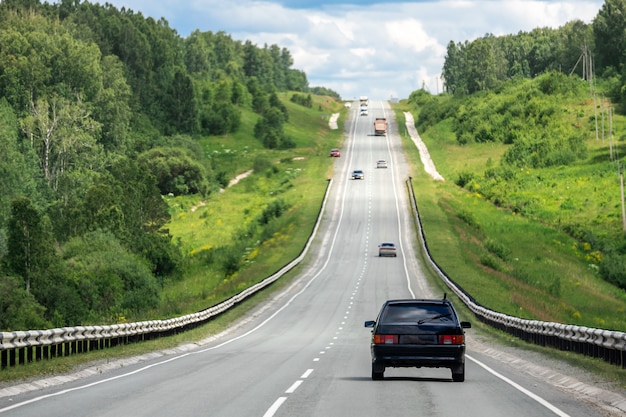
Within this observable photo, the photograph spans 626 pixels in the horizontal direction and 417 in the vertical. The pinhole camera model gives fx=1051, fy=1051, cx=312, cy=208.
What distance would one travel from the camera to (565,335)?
1199 inches

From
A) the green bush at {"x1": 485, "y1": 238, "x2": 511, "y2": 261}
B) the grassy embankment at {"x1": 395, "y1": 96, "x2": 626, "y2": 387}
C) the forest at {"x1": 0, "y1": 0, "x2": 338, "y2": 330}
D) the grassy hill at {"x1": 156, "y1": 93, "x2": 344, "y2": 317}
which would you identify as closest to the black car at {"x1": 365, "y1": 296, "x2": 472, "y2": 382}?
the grassy embankment at {"x1": 395, "y1": 96, "x2": 626, "y2": 387}

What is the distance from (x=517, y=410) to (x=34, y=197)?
3722 inches

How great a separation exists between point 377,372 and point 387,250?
63.4m

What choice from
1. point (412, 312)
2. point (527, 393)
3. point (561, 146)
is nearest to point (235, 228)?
point (561, 146)

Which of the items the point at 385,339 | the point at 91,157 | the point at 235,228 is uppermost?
the point at 91,157

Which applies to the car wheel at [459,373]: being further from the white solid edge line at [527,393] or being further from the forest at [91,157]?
the forest at [91,157]

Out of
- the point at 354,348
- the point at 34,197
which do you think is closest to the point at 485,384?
the point at 354,348

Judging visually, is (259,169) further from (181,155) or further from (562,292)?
(562,292)

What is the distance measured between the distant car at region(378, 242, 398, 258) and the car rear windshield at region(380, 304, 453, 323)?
62.4 meters

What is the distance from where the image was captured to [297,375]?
2334cm

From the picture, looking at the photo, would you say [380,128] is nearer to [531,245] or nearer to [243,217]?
[243,217]

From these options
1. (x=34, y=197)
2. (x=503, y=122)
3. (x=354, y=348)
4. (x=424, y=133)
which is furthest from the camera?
(x=424, y=133)

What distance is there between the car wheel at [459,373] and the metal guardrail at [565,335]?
3.75 m

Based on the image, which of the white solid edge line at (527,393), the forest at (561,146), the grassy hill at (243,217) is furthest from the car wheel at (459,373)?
the forest at (561,146)
